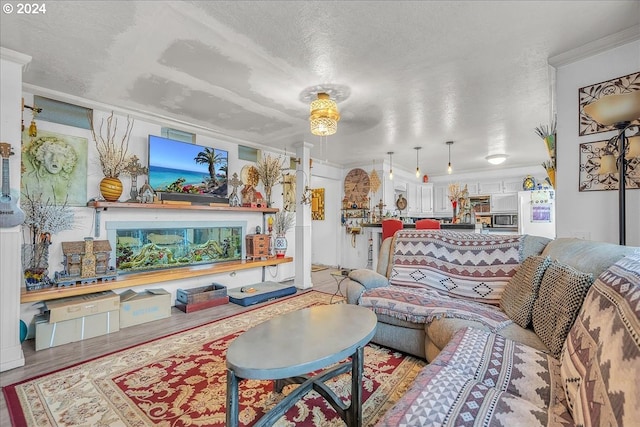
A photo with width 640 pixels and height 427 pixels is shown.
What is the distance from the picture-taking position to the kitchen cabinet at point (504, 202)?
21.0 feet

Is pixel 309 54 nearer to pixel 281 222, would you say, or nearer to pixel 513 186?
pixel 281 222

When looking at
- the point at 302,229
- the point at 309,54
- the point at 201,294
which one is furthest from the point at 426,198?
the point at 309,54

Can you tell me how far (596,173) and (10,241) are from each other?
4.34m

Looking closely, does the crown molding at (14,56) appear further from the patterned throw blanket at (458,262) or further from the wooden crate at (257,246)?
the patterned throw blanket at (458,262)

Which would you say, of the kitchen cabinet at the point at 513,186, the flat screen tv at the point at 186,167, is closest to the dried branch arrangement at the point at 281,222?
the flat screen tv at the point at 186,167

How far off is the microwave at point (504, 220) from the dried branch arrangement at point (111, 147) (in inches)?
286

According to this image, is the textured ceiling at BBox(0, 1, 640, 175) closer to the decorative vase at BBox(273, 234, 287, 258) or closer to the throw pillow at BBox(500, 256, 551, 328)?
the throw pillow at BBox(500, 256, 551, 328)

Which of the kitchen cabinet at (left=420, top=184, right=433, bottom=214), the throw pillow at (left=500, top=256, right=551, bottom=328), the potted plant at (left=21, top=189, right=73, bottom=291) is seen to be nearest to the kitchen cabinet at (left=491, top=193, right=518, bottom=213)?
the kitchen cabinet at (left=420, top=184, right=433, bottom=214)

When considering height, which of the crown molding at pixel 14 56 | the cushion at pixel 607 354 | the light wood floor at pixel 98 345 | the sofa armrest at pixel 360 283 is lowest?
the light wood floor at pixel 98 345

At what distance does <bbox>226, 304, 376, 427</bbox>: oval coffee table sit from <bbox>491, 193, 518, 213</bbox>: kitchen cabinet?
6.26m

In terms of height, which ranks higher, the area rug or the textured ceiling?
the textured ceiling

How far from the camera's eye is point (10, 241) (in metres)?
2.09

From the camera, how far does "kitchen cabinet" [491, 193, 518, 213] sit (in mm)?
6406

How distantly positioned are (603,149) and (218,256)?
4.31 m
